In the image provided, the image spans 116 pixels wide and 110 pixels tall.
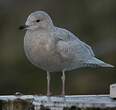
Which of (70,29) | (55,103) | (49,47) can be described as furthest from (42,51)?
(70,29)

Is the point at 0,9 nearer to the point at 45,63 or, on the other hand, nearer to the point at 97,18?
the point at 97,18

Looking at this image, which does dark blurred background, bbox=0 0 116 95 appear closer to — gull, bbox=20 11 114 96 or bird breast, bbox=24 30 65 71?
gull, bbox=20 11 114 96

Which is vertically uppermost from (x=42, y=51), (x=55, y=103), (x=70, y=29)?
(x=70, y=29)

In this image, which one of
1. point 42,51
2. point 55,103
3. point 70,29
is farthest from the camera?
point 70,29

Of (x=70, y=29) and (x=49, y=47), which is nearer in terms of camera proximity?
(x=49, y=47)

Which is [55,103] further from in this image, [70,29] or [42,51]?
[70,29]

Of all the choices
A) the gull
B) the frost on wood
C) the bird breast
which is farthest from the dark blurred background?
the frost on wood

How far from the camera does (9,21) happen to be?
13477 mm

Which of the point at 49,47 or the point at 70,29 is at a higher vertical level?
the point at 70,29

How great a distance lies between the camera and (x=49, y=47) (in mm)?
6031

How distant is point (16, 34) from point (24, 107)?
8167 millimetres

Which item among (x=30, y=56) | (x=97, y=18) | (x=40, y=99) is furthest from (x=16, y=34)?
(x=40, y=99)

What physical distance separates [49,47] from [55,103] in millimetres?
1093

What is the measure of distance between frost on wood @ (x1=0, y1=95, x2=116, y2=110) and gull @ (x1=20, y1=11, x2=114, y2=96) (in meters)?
0.75
